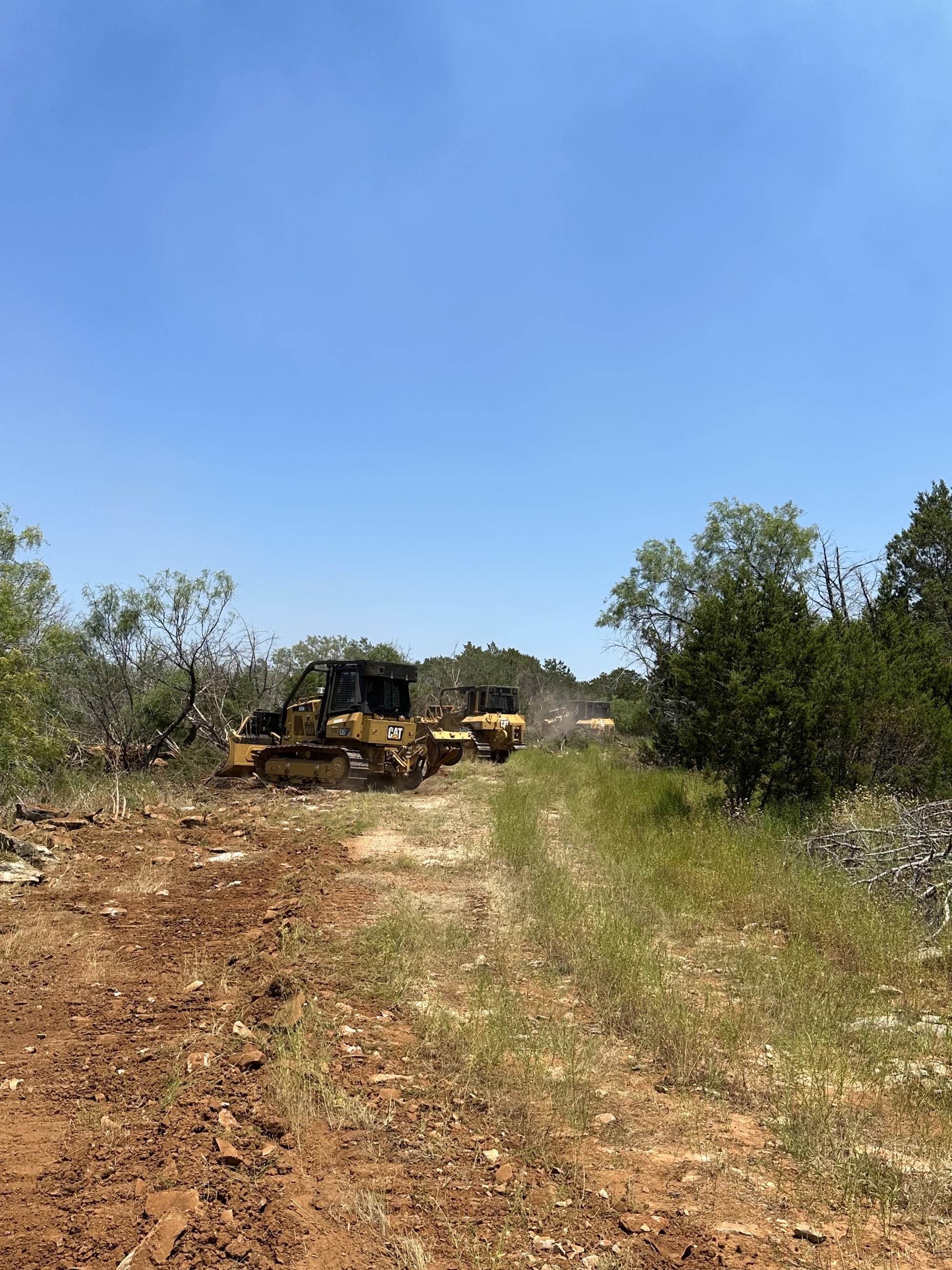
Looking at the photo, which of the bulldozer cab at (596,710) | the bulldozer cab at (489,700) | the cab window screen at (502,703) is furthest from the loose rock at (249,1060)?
the bulldozer cab at (596,710)

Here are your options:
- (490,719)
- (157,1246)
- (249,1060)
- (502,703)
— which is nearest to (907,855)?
(249,1060)

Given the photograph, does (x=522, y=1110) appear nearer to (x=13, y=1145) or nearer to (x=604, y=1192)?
(x=604, y=1192)

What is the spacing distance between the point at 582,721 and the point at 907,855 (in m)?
32.9

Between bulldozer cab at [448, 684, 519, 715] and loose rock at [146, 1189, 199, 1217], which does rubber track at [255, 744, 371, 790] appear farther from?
loose rock at [146, 1189, 199, 1217]

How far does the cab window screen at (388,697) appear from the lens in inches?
651

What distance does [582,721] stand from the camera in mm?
41125

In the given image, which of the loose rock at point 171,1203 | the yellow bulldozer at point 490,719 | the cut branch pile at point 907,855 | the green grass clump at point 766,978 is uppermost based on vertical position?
the yellow bulldozer at point 490,719

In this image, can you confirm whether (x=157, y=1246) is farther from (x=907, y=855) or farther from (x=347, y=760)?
(x=347, y=760)

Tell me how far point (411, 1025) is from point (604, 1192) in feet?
6.17

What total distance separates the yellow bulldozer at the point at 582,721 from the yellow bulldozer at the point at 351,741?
63.1 ft

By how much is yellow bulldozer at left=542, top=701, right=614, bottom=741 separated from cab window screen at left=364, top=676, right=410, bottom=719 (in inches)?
746

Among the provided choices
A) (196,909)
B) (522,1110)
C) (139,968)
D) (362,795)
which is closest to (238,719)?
(362,795)

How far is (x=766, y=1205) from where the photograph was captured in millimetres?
3133

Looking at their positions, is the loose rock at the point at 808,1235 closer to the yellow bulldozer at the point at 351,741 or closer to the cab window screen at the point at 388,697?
the yellow bulldozer at the point at 351,741
